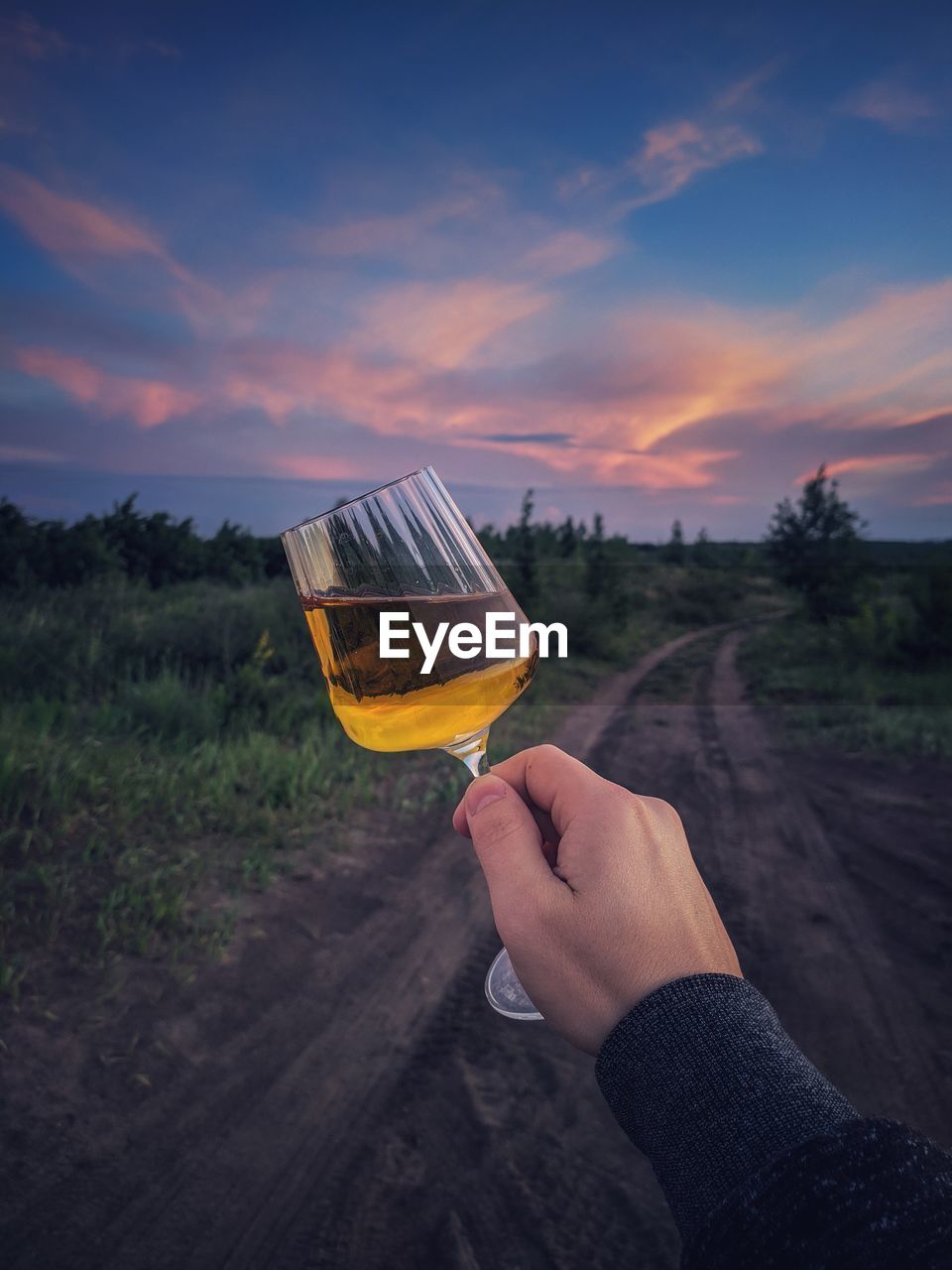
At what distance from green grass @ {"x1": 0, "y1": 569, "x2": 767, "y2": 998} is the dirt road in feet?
1.45

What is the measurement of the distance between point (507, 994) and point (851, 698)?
933cm

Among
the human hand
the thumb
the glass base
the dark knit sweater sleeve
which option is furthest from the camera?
the glass base

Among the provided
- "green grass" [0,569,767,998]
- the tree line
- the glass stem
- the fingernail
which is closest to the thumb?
the fingernail

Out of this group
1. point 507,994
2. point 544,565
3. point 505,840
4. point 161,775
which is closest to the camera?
point 505,840

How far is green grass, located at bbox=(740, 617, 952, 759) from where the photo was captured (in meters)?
7.46

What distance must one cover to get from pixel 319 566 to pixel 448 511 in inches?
12.9

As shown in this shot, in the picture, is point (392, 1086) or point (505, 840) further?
point (392, 1086)

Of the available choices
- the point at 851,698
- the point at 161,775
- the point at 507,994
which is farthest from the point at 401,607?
the point at 851,698

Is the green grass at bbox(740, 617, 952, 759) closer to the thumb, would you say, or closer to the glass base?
the glass base

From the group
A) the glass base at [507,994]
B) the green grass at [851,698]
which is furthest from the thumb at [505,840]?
the green grass at [851,698]

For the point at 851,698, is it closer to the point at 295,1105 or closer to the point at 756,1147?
the point at 295,1105

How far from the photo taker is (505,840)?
145 centimetres

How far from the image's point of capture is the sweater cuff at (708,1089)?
1.01 m

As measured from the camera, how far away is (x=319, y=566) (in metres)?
1.59
